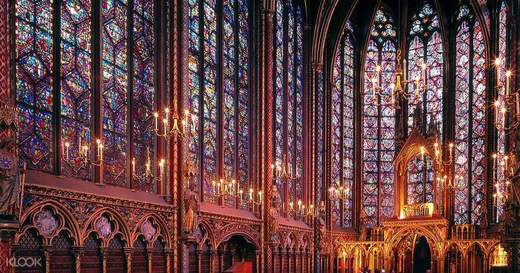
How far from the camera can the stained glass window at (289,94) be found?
116ft

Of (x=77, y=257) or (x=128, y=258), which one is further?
(x=128, y=258)

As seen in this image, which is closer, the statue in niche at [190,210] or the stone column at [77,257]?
the stone column at [77,257]

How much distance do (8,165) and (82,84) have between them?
19.0 feet

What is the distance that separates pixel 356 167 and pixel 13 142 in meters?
31.8

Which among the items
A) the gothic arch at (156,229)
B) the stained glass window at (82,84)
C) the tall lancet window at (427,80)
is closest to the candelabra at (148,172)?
the stained glass window at (82,84)

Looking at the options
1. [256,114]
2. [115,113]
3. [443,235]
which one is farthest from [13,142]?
[443,235]

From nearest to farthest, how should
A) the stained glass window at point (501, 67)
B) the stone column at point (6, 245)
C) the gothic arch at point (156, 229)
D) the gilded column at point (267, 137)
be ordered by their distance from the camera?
1. the stone column at point (6, 245)
2. the gothic arch at point (156, 229)
3. the gilded column at point (267, 137)
4. the stained glass window at point (501, 67)

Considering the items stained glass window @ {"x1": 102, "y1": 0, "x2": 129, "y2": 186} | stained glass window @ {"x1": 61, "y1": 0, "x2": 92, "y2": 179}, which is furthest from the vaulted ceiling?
stained glass window @ {"x1": 61, "y1": 0, "x2": 92, "y2": 179}

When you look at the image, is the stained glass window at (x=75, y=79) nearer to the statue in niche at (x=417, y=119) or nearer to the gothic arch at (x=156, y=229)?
the gothic arch at (x=156, y=229)

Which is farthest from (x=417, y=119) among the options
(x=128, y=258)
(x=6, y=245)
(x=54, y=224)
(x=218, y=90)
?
(x=6, y=245)

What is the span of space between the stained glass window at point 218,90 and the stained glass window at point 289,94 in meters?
3.56

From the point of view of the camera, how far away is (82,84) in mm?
20094

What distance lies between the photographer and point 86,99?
2025 cm

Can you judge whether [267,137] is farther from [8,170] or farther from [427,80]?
[8,170]
